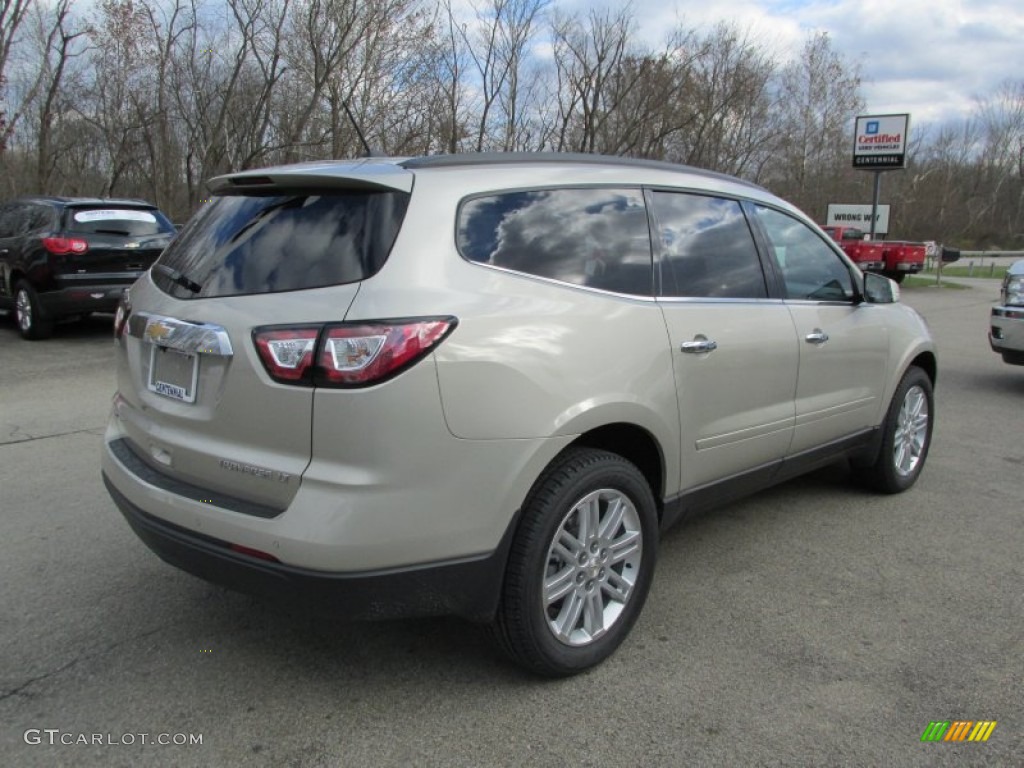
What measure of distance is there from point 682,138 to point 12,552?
25.1 meters

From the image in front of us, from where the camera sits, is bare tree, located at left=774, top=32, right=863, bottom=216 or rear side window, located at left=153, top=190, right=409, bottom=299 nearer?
rear side window, located at left=153, top=190, right=409, bottom=299

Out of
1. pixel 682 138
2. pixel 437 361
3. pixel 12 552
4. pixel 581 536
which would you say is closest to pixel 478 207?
pixel 437 361

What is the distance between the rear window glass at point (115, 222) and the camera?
994 cm

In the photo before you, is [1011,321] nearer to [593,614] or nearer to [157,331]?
[593,614]

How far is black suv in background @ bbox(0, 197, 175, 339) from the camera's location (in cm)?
975

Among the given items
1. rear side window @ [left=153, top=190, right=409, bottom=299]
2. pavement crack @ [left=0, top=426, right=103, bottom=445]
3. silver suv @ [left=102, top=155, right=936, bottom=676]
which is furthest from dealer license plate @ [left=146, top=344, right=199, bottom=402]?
pavement crack @ [left=0, top=426, right=103, bottom=445]

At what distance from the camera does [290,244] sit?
2.59 metres

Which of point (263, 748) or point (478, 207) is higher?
point (478, 207)

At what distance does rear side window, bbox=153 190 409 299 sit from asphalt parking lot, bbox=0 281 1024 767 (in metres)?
1.07

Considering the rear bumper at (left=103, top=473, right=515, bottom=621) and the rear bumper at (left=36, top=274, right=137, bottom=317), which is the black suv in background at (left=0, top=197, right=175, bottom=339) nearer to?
the rear bumper at (left=36, top=274, right=137, bottom=317)

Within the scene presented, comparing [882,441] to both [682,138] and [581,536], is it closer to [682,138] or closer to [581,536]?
[581,536]

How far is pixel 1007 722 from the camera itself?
2.58 m

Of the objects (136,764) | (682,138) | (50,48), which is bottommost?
(136,764)

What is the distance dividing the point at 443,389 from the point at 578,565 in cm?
88
